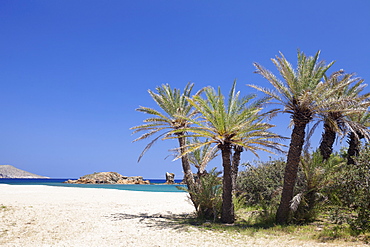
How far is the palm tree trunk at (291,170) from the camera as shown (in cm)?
1260

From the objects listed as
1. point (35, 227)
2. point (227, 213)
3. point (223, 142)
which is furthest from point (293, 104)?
point (35, 227)

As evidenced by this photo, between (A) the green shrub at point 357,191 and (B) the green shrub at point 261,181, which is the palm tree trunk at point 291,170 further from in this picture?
(B) the green shrub at point 261,181

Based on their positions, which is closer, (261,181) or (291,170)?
(291,170)

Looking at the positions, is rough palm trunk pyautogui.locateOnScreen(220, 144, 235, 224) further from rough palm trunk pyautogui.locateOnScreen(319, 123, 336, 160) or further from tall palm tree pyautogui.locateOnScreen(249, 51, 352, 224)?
rough palm trunk pyautogui.locateOnScreen(319, 123, 336, 160)

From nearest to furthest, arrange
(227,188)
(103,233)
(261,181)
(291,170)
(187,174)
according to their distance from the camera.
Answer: (103,233)
(291,170)
(227,188)
(187,174)
(261,181)

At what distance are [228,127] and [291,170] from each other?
3.22m

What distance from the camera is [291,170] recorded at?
12.7m

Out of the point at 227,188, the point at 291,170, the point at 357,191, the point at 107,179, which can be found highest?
the point at 291,170

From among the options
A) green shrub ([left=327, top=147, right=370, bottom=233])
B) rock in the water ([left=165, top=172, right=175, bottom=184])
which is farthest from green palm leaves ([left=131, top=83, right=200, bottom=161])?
rock in the water ([left=165, top=172, right=175, bottom=184])

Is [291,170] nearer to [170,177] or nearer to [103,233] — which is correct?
[103,233]

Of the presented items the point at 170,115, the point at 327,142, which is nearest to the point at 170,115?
the point at 170,115

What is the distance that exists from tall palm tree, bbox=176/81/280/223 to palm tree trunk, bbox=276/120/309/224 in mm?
1205

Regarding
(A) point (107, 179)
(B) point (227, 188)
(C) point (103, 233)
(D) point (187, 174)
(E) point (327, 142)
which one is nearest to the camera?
(C) point (103, 233)

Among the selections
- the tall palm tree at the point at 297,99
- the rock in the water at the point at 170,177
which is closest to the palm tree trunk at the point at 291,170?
the tall palm tree at the point at 297,99
